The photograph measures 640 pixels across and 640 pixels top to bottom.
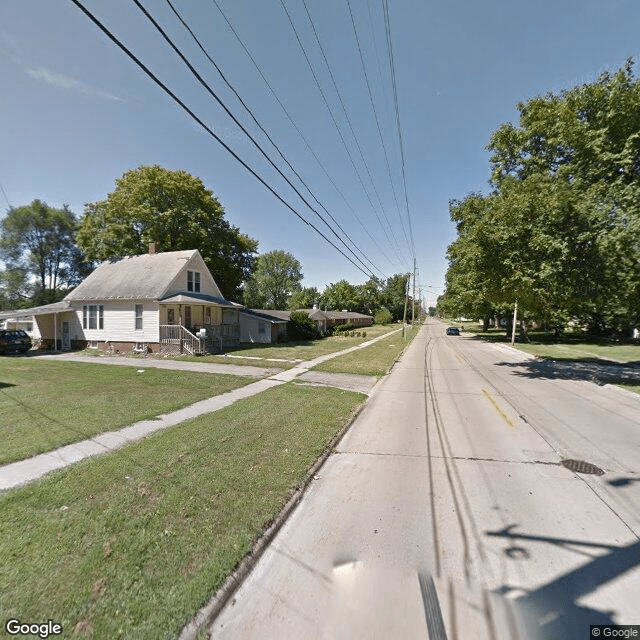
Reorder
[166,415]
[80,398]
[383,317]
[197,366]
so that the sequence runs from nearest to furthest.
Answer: [166,415]
[80,398]
[197,366]
[383,317]

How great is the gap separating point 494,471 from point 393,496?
1.97m

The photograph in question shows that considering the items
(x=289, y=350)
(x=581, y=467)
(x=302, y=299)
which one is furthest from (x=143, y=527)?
(x=302, y=299)

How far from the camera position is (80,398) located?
29.8ft

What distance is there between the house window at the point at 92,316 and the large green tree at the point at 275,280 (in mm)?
50052

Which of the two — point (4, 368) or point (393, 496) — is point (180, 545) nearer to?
point (393, 496)

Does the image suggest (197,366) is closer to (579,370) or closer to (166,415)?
(166,415)

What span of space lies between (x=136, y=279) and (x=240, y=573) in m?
23.5

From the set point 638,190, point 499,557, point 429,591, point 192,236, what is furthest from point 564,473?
point 192,236

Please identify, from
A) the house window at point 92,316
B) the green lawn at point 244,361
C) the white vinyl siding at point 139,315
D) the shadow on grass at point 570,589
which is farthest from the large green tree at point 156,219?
the shadow on grass at point 570,589

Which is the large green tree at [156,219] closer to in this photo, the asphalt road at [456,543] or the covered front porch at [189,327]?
the covered front porch at [189,327]

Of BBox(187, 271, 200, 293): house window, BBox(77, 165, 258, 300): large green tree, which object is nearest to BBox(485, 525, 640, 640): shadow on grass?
BBox(187, 271, 200, 293): house window

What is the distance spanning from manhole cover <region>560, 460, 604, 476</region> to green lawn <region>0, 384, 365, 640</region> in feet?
13.8

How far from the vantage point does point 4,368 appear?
14.2 meters

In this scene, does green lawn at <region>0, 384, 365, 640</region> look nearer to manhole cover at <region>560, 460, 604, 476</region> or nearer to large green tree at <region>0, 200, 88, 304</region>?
manhole cover at <region>560, 460, 604, 476</region>
